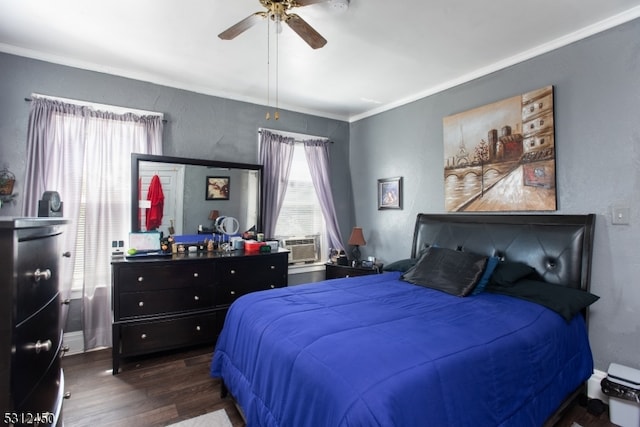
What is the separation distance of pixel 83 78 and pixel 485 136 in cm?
383

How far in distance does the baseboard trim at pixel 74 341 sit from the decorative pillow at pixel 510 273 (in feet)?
12.0

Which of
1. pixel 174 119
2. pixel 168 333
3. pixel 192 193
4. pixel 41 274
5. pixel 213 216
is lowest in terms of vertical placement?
pixel 168 333

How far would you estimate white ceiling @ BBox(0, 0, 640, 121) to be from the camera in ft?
7.03

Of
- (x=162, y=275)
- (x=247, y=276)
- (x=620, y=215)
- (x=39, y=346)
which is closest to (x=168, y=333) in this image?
(x=162, y=275)

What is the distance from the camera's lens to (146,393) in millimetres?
2301

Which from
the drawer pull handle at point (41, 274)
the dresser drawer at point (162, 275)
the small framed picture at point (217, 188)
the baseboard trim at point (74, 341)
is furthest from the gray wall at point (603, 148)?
the baseboard trim at point (74, 341)

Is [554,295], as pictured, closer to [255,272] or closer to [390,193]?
[390,193]

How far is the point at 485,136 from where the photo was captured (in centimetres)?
300

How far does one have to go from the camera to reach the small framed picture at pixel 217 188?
3.46 m

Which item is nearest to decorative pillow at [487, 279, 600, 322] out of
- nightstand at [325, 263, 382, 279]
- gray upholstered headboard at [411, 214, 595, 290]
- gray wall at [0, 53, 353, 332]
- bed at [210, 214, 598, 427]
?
bed at [210, 214, 598, 427]

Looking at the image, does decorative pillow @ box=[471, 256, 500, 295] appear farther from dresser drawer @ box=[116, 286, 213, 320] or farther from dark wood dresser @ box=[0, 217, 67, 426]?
dark wood dresser @ box=[0, 217, 67, 426]

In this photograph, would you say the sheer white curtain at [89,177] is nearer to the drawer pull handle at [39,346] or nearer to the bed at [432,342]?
the bed at [432,342]

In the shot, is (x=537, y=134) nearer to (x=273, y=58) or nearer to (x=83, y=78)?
(x=273, y=58)

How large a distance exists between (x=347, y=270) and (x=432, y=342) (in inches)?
96.3
